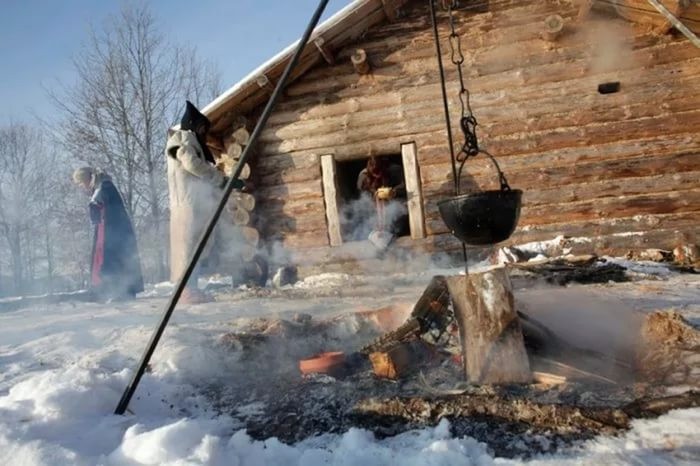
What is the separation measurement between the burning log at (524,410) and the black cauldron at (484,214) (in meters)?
0.99

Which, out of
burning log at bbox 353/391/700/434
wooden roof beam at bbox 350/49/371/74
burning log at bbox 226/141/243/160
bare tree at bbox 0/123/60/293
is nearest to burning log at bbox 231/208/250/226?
burning log at bbox 226/141/243/160

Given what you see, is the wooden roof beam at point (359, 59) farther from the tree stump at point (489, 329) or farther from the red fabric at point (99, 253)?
the tree stump at point (489, 329)

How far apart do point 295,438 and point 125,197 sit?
66.5ft

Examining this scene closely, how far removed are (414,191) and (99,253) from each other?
4701mm

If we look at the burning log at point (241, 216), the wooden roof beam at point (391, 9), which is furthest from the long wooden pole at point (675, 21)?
the burning log at point (241, 216)

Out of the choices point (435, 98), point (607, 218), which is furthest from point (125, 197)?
point (607, 218)

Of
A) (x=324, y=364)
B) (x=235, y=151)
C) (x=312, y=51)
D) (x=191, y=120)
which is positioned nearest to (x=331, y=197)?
(x=235, y=151)

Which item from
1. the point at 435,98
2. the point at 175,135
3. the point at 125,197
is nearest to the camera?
the point at 175,135

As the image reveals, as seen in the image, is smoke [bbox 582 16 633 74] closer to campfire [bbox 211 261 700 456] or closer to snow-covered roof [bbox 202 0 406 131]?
snow-covered roof [bbox 202 0 406 131]

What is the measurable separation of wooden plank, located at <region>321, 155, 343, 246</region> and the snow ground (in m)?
3.37

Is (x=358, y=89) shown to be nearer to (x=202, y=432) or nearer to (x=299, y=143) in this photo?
(x=299, y=143)

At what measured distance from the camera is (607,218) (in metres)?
6.30

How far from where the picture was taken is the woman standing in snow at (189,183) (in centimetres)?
567

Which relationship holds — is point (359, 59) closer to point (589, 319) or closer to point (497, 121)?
point (497, 121)
